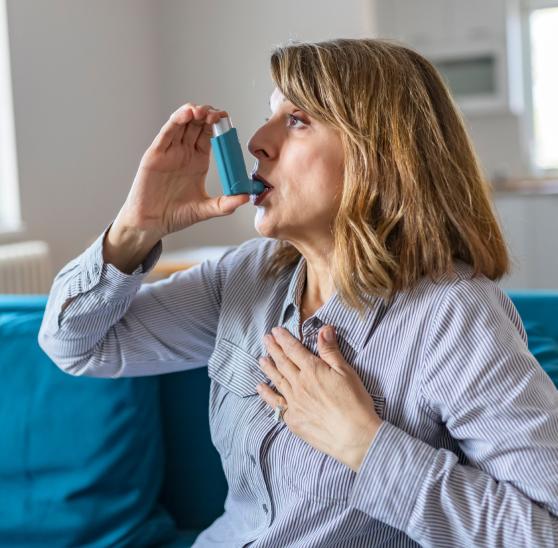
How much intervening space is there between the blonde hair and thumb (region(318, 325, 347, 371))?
0.19ft

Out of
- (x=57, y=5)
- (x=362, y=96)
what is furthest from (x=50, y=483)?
(x=57, y=5)

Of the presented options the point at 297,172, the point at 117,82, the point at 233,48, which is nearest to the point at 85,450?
the point at 297,172

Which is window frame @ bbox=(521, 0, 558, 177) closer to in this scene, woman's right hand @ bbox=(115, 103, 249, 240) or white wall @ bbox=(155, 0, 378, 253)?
white wall @ bbox=(155, 0, 378, 253)

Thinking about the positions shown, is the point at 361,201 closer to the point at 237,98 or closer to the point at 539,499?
the point at 539,499

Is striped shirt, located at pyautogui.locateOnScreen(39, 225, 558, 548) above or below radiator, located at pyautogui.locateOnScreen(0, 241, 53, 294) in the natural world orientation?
above

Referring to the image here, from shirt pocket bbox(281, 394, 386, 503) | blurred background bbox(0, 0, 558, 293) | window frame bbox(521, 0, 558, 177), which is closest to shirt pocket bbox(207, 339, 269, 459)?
shirt pocket bbox(281, 394, 386, 503)

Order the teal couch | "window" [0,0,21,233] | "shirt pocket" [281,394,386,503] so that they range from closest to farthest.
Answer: "shirt pocket" [281,394,386,503], the teal couch, "window" [0,0,21,233]

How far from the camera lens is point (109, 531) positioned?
1.53 metres

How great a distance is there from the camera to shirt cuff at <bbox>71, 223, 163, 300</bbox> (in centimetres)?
132

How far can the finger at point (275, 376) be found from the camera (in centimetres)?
118

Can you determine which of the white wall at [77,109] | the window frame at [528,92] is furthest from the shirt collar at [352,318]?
the window frame at [528,92]

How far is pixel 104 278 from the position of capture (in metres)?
1.32

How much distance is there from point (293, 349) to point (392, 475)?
0.25m

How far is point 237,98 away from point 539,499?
4361mm
